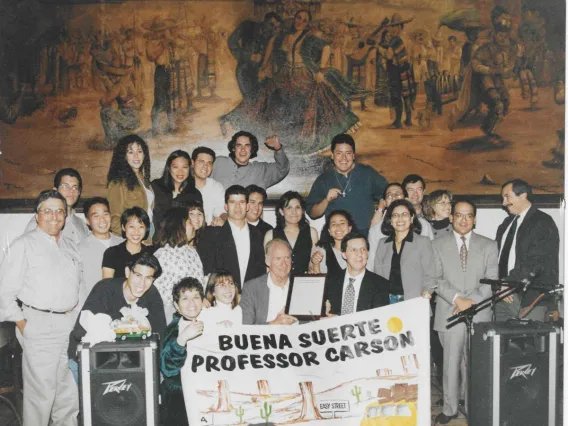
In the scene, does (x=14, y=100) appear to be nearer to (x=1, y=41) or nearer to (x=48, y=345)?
(x=1, y=41)

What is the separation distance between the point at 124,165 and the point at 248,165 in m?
1.18

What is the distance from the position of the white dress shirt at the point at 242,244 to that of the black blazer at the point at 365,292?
2.69ft

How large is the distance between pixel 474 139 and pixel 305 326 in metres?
2.64

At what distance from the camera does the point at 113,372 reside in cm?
466

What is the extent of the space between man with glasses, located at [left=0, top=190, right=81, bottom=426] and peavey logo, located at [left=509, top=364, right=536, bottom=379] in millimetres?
3530

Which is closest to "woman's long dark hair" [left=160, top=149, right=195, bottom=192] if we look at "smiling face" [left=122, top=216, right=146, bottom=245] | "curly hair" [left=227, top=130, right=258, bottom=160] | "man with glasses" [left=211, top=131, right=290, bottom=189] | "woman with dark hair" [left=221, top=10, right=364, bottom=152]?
"man with glasses" [left=211, top=131, right=290, bottom=189]

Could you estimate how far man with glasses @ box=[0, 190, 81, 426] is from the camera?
546 cm

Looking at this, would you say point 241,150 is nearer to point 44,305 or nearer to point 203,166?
point 203,166

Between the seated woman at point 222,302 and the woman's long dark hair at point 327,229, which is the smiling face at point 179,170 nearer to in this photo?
the seated woman at point 222,302

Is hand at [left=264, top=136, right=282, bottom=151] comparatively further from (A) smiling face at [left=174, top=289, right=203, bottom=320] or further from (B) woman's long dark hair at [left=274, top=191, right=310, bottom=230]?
(A) smiling face at [left=174, top=289, right=203, bottom=320]

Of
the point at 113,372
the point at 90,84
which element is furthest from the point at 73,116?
the point at 113,372

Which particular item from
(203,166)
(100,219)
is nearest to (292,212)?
(203,166)

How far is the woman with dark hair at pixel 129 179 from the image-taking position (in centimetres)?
610

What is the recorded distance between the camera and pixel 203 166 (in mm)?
6297
